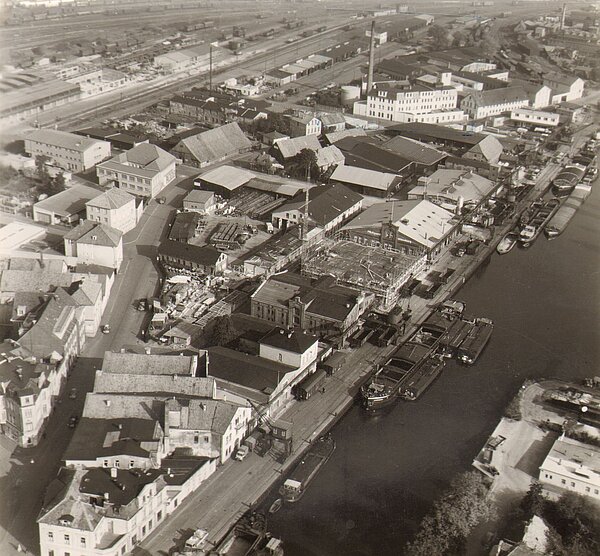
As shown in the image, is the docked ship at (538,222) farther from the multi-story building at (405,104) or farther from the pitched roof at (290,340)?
the multi-story building at (405,104)

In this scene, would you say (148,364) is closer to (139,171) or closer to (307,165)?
(139,171)

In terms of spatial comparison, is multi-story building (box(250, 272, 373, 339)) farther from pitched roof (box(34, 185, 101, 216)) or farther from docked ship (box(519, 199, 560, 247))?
pitched roof (box(34, 185, 101, 216))

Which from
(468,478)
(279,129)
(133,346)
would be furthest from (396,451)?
(279,129)

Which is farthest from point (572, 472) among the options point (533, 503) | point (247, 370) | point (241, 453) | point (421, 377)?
point (247, 370)

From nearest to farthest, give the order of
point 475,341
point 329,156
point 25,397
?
point 25,397, point 475,341, point 329,156

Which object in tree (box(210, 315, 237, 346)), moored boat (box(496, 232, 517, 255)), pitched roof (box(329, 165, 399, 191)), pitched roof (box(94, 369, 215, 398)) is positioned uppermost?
pitched roof (box(94, 369, 215, 398))

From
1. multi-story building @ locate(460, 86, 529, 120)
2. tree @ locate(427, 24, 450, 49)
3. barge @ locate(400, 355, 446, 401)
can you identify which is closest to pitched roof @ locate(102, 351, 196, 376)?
barge @ locate(400, 355, 446, 401)
